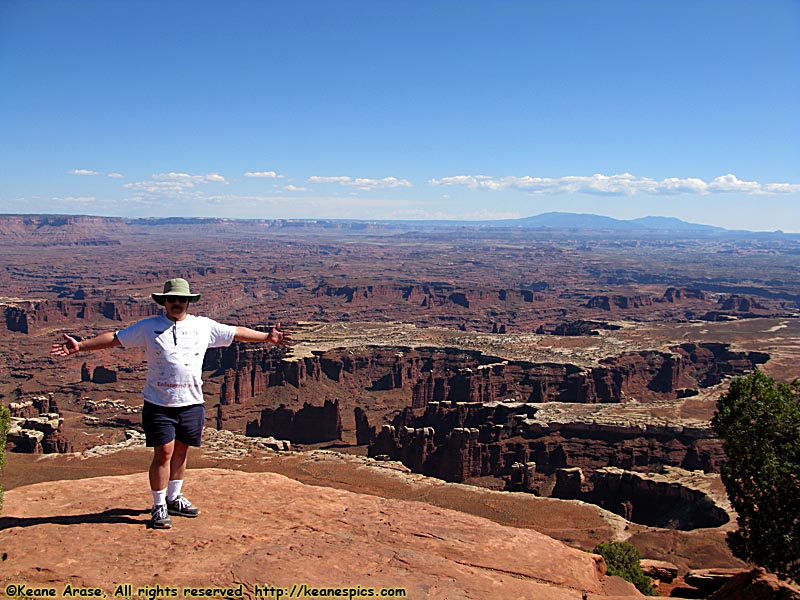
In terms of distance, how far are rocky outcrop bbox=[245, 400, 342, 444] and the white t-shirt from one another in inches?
2307

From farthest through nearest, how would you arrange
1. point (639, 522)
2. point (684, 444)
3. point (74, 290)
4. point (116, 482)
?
point (74, 290) → point (684, 444) → point (639, 522) → point (116, 482)

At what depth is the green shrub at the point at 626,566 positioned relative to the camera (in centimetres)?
1788

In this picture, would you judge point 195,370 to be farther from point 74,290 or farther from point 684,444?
point 74,290

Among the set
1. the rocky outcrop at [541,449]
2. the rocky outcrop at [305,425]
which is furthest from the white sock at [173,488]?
the rocky outcrop at [305,425]

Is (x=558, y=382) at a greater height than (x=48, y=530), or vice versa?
(x=48, y=530)

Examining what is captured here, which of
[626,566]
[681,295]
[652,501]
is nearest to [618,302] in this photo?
[681,295]

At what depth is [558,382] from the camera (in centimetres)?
8250

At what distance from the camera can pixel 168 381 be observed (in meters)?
10.5

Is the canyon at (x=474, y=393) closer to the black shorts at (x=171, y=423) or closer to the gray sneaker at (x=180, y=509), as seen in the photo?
the gray sneaker at (x=180, y=509)

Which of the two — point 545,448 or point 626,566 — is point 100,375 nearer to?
point 545,448

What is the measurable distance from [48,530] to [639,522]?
44.1 metres

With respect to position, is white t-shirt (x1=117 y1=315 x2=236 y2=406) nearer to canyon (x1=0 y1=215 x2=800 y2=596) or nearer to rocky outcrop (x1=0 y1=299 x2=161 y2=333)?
canyon (x1=0 y1=215 x2=800 y2=596)

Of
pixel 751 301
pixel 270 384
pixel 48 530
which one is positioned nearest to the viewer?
pixel 48 530

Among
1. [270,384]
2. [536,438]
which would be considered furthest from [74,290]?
[536,438]
